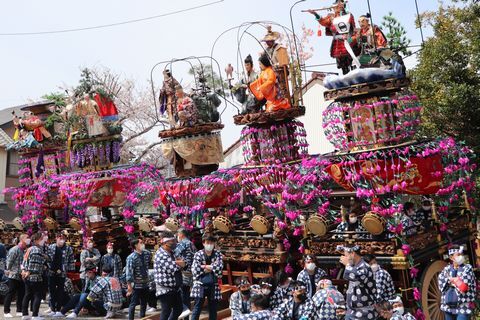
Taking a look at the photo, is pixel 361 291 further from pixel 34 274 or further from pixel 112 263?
pixel 34 274

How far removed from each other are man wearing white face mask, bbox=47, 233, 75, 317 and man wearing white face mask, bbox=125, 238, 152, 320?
1.94 metres

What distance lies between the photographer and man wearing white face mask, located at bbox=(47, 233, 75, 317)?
12037 mm

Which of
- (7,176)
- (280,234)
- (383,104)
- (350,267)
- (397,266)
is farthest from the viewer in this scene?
(7,176)

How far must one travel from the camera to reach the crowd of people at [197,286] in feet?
25.6

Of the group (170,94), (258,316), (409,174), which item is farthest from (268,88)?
(258,316)

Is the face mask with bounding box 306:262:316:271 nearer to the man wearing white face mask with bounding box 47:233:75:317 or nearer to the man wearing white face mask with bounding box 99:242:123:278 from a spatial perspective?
the man wearing white face mask with bounding box 99:242:123:278

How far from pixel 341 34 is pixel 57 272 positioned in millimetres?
7747

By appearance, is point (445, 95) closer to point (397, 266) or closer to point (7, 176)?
point (397, 266)

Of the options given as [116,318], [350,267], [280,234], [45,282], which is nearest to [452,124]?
[280,234]

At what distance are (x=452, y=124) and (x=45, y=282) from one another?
37.0ft

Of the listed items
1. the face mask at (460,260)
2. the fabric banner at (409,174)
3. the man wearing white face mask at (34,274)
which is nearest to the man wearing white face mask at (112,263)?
the man wearing white face mask at (34,274)

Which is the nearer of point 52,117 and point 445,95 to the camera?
point 445,95

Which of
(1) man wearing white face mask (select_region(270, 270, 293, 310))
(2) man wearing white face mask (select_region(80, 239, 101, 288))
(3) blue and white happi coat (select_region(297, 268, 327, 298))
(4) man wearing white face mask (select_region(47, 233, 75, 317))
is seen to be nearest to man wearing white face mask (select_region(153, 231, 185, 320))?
(1) man wearing white face mask (select_region(270, 270, 293, 310))

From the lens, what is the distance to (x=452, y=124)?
50.9 feet
